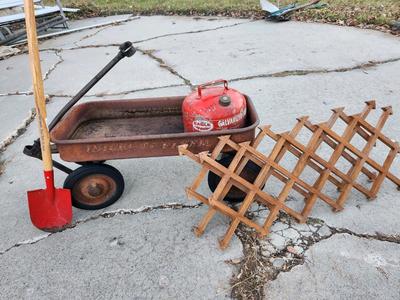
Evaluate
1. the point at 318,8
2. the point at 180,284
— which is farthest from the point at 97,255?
the point at 318,8

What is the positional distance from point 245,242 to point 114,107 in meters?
1.43

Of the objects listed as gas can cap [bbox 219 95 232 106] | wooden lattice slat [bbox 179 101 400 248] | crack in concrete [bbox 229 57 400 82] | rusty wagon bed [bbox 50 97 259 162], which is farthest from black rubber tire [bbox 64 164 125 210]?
crack in concrete [bbox 229 57 400 82]

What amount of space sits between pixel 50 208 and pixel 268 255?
4.54ft

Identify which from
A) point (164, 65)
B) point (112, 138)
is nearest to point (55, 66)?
point (164, 65)

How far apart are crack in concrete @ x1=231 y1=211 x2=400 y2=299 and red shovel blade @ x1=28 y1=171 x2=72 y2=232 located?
110cm

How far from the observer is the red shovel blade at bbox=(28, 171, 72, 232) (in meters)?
2.32

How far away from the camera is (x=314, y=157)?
2.25 m

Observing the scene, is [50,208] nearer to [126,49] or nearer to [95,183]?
[95,183]

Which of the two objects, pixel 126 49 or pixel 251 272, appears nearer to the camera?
pixel 251 272

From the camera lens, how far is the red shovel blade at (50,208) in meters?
2.32

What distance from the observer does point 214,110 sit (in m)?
2.28

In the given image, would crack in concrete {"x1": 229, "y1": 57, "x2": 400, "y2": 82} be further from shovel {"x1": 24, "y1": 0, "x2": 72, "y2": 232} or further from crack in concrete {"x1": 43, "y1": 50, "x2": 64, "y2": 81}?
shovel {"x1": 24, "y1": 0, "x2": 72, "y2": 232}

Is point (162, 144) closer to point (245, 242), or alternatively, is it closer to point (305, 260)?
point (245, 242)

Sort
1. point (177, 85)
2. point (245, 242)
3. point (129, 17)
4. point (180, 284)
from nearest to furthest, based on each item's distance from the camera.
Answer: point (180, 284) < point (245, 242) < point (177, 85) < point (129, 17)
